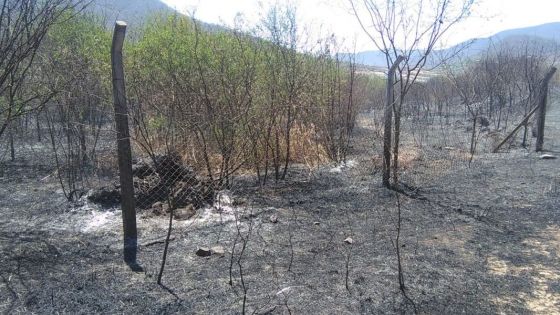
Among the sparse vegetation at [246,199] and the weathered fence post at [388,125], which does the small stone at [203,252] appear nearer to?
the sparse vegetation at [246,199]

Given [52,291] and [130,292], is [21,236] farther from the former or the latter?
[130,292]

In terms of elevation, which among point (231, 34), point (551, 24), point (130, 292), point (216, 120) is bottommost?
point (130, 292)

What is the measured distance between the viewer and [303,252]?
3.91 m

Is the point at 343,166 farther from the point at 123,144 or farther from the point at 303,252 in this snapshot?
the point at 123,144

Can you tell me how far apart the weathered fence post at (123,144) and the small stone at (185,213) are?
2.57ft

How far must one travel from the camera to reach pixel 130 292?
10.3 feet

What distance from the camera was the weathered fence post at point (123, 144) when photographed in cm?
359

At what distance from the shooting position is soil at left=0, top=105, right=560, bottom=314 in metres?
3.02

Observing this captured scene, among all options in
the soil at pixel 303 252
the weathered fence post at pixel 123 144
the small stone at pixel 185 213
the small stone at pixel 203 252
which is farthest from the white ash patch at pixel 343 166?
the weathered fence post at pixel 123 144

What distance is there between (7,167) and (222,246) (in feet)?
16.9

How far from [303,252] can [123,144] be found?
1.79 meters

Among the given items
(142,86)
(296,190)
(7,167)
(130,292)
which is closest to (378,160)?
(296,190)

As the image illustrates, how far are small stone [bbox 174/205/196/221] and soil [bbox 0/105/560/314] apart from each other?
0.31 feet

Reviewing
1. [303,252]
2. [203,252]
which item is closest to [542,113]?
[303,252]
